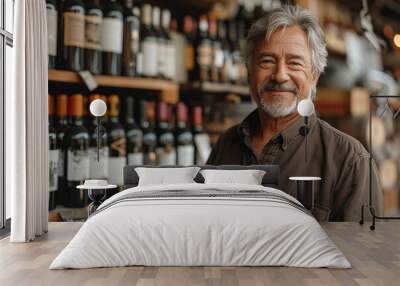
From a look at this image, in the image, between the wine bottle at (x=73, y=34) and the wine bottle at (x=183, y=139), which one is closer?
the wine bottle at (x=73, y=34)

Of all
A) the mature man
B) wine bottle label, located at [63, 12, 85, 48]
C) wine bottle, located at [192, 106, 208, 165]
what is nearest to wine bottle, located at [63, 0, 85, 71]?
wine bottle label, located at [63, 12, 85, 48]

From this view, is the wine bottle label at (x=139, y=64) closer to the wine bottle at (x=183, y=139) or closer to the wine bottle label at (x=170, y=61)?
the wine bottle label at (x=170, y=61)

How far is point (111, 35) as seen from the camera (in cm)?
600

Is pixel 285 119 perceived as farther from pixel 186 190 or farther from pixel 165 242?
pixel 165 242

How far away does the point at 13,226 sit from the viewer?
496cm

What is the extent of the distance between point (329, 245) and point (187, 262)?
0.87 meters

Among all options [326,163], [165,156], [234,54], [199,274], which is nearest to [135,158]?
[165,156]

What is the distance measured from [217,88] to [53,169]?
1727 mm

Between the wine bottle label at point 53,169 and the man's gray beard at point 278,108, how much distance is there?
200 centimetres

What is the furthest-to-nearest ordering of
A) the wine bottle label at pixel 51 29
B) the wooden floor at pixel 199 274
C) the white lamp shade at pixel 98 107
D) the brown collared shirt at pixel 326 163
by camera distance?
the brown collared shirt at pixel 326 163 → the wine bottle label at pixel 51 29 → the white lamp shade at pixel 98 107 → the wooden floor at pixel 199 274

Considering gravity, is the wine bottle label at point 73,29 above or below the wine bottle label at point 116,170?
above

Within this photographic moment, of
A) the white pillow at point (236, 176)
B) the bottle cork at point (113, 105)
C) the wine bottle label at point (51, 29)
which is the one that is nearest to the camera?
the white pillow at point (236, 176)

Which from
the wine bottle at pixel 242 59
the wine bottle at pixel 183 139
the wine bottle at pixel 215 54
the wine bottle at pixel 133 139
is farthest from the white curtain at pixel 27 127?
the wine bottle at pixel 242 59

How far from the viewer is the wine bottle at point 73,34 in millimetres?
5945
